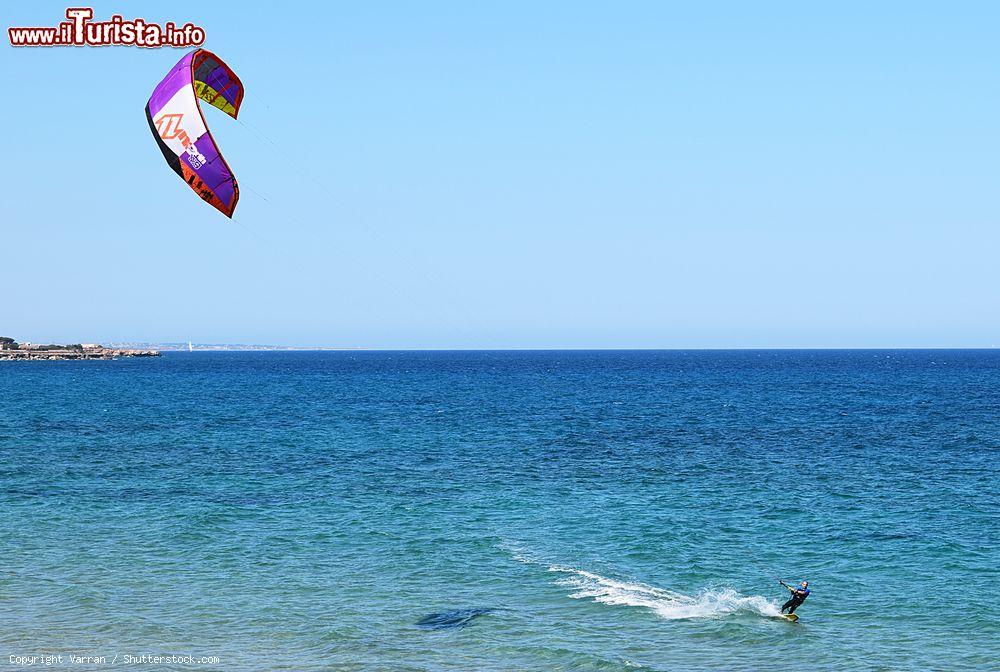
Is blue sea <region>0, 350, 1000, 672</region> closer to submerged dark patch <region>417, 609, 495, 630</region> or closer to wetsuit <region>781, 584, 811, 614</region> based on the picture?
submerged dark patch <region>417, 609, 495, 630</region>

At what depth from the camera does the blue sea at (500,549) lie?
22.2 meters

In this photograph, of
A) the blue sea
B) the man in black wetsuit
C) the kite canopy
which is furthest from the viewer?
the kite canopy

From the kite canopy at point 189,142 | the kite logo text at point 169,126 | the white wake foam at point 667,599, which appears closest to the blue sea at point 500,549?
the white wake foam at point 667,599

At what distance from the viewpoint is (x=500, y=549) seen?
31.3m

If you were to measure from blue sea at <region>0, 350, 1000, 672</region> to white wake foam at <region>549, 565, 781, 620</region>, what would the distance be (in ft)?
0.31

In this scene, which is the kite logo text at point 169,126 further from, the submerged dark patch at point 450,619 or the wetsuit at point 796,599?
the wetsuit at point 796,599

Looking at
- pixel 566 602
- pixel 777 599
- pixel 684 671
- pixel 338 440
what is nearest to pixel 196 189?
pixel 566 602

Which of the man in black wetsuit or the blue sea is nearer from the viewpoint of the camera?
the blue sea

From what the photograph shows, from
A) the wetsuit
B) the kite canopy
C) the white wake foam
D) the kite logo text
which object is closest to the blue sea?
the white wake foam

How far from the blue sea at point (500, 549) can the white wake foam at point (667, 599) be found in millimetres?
96

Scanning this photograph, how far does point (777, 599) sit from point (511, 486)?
62.8 ft

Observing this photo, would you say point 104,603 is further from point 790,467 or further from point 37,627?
point 790,467

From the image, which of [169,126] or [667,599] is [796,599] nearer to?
[667,599]

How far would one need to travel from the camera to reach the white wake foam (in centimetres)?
2481
